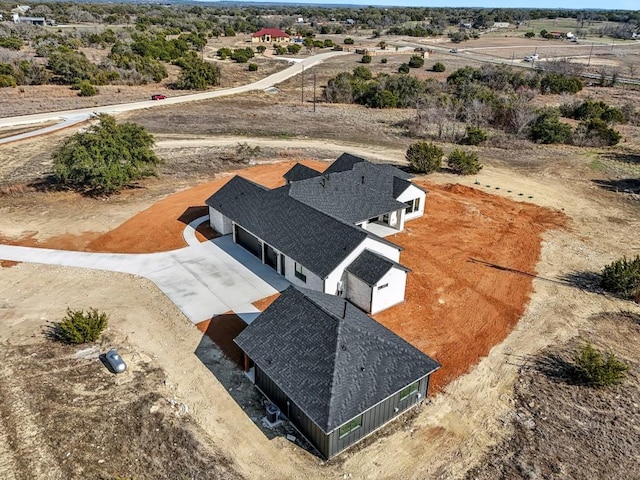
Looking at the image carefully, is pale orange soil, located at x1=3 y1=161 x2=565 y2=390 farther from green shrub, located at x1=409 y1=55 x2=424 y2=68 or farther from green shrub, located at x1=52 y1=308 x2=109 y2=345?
green shrub, located at x1=409 y1=55 x2=424 y2=68

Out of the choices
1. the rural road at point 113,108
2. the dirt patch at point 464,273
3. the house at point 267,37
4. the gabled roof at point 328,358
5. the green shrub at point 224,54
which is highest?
the house at point 267,37

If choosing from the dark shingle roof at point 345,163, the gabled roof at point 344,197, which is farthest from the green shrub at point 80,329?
the dark shingle roof at point 345,163

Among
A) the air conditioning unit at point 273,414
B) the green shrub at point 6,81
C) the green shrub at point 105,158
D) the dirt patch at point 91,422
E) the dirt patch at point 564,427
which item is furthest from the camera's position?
the green shrub at point 6,81

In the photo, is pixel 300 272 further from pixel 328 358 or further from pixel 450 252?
pixel 450 252

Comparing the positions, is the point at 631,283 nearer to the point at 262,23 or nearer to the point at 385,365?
the point at 385,365

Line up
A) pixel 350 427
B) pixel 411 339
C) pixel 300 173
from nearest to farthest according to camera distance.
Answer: pixel 350 427
pixel 411 339
pixel 300 173

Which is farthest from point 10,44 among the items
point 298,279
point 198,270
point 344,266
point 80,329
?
point 344,266

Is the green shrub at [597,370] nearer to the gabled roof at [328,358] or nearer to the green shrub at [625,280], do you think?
the gabled roof at [328,358]
